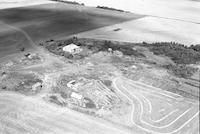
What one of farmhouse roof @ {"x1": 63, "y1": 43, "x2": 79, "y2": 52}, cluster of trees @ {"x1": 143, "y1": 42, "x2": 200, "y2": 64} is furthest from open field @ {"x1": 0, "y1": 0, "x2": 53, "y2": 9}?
cluster of trees @ {"x1": 143, "y1": 42, "x2": 200, "y2": 64}

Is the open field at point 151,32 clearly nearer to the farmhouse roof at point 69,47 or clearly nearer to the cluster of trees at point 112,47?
the cluster of trees at point 112,47

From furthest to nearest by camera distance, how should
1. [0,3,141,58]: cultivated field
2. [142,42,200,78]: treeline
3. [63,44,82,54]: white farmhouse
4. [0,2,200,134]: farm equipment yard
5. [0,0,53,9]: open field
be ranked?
[0,0,53,9]: open field, [0,3,141,58]: cultivated field, [63,44,82,54]: white farmhouse, [142,42,200,78]: treeline, [0,2,200,134]: farm equipment yard

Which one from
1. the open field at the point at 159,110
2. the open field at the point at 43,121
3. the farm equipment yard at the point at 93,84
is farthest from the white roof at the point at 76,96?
the open field at the point at 159,110

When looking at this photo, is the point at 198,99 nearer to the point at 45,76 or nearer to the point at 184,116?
the point at 184,116

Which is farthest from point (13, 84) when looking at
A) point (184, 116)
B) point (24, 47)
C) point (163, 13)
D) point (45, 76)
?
point (163, 13)

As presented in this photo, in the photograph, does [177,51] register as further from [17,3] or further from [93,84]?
[17,3]

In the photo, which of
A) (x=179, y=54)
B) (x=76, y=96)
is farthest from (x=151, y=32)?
(x=76, y=96)

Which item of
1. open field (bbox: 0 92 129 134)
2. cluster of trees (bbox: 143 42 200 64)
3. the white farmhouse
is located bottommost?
open field (bbox: 0 92 129 134)

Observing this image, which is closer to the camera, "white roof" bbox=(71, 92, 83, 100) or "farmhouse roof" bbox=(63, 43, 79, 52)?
"white roof" bbox=(71, 92, 83, 100)

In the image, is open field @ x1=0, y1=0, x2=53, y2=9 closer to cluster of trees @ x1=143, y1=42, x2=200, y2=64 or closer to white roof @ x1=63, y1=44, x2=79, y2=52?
white roof @ x1=63, y1=44, x2=79, y2=52
